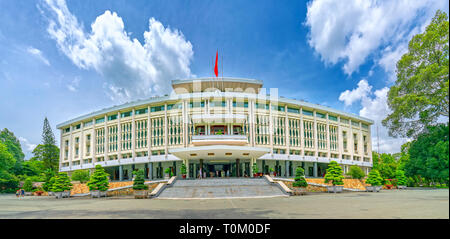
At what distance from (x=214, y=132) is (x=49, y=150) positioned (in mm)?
40760

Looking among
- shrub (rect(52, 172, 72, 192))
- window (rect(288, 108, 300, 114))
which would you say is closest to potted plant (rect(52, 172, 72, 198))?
shrub (rect(52, 172, 72, 192))

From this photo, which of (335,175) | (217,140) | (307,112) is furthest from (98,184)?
(307,112)

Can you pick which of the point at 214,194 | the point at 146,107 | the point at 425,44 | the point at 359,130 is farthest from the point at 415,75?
the point at 359,130

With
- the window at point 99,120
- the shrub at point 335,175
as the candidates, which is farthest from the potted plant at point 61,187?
the shrub at point 335,175

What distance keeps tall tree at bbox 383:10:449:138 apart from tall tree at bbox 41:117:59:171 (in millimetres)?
64482

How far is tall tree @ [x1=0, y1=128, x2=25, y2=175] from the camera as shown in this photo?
5262cm

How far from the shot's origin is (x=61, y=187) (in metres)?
29.5

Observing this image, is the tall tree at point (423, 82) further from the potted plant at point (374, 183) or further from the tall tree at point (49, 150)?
the tall tree at point (49, 150)

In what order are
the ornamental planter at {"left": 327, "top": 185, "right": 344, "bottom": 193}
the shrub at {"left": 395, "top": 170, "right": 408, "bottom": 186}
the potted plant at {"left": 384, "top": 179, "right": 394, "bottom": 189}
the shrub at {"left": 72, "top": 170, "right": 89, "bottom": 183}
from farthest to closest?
the shrub at {"left": 72, "top": 170, "right": 89, "bottom": 183} → the potted plant at {"left": 384, "top": 179, "right": 394, "bottom": 189} → the shrub at {"left": 395, "top": 170, "right": 408, "bottom": 186} → the ornamental planter at {"left": 327, "top": 185, "right": 344, "bottom": 193}

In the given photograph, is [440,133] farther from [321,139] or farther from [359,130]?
[359,130]

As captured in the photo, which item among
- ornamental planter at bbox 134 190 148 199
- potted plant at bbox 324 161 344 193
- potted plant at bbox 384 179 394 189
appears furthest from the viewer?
potted plant at bbox 384 179 394 189

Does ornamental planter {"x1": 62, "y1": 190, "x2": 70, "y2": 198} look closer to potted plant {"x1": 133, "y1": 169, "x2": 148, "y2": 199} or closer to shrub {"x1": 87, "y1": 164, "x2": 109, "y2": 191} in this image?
shrub {"x1": 87, "y1": 164, "x2": 109, "y2": 191}

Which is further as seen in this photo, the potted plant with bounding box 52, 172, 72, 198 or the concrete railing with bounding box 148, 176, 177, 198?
the potted plant with bounding box 52, 172, 72, 198

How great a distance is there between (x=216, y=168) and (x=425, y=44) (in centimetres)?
3388
